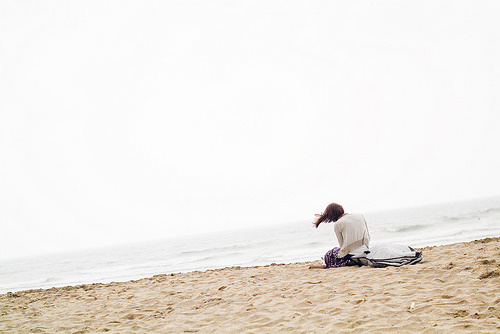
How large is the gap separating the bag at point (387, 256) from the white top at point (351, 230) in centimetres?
26

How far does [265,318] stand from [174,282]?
4.54 m

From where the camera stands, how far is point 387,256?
21.7 feet

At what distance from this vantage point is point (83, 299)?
7402 millimetres

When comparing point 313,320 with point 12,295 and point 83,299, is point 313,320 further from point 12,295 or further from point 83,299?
point 12,295

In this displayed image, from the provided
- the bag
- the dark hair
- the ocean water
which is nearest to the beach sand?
the bag

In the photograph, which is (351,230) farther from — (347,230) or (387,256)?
(387,256)

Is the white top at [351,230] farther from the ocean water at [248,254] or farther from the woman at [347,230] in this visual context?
the ocean water at [248,254]

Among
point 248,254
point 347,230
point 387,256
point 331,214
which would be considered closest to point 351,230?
point 347,230

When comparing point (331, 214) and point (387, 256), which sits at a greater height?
point (331, 214)

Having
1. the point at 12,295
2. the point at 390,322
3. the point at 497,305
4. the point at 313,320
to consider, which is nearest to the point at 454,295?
the point at 497,305

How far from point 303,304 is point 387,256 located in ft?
8.75

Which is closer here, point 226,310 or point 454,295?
point 454,295

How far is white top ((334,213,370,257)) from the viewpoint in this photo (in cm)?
672

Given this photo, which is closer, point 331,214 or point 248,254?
point 331,214
